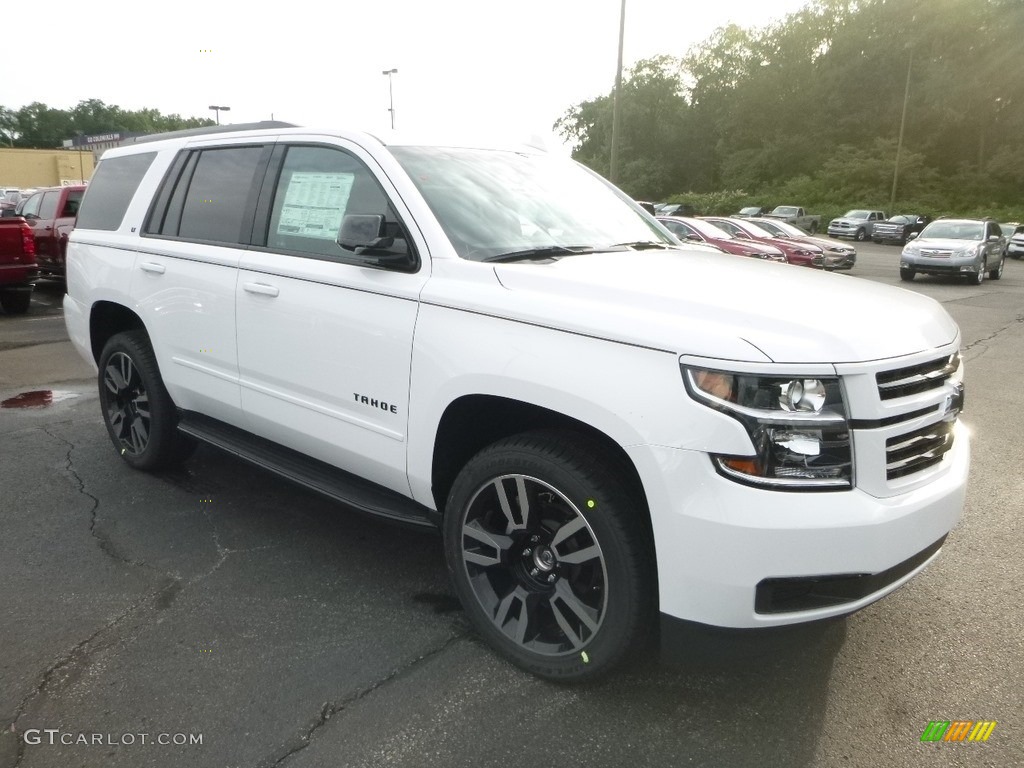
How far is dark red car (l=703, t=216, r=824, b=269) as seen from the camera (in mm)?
19172

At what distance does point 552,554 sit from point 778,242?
1857 cm

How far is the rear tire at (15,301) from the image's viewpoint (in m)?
12.0

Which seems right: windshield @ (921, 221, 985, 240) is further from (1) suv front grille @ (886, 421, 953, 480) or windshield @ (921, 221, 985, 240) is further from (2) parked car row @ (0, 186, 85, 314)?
(1) suv front grille @ (886, 421, 953, 480)

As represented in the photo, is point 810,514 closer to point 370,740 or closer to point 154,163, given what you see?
point 370,740

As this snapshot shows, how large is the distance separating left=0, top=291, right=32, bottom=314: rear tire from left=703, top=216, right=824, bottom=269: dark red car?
14.6 m

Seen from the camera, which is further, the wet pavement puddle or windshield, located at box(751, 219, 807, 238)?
windshield, located at box(751, 219, 807, 238)

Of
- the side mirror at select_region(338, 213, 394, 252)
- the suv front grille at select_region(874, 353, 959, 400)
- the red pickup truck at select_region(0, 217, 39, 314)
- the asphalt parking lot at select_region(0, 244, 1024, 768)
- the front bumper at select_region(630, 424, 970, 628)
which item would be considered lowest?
the asphalt parking lot at select_region(0, 244, 1024, 768)

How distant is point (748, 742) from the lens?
2.51 metres

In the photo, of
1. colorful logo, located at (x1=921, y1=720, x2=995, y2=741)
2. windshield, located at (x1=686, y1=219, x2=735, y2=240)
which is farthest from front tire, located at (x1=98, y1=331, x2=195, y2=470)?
windshield, located at (x1=686, y1=219, x2=735, y2=240)

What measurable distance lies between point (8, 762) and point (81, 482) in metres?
2.55

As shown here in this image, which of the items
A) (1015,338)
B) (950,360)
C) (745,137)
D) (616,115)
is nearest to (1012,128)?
(745,137)

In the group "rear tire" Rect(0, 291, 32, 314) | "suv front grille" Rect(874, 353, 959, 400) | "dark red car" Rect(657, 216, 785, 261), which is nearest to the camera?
"suv front grille" Rect(874, 353, 959, 400)

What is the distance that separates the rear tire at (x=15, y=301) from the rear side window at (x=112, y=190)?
26.7 ft

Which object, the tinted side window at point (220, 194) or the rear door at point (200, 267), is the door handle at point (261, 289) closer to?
the rear door at point (200, 267)
